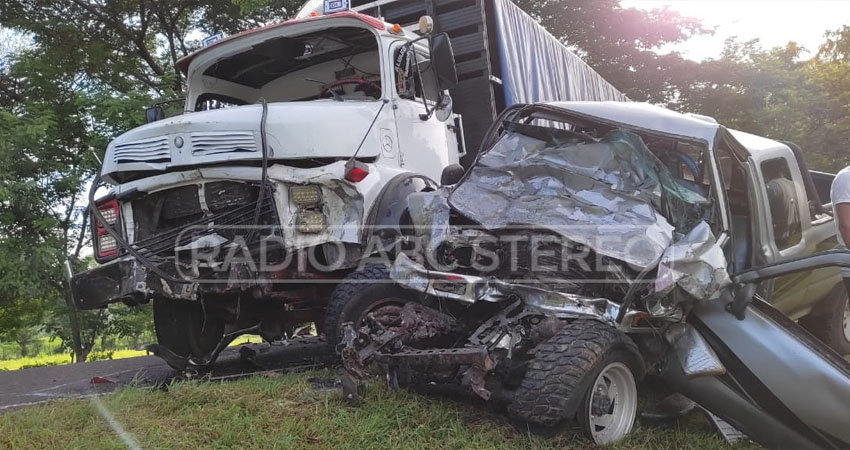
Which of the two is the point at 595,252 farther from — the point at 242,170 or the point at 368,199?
the point at 242,170

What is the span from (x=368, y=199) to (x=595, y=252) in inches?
66.8

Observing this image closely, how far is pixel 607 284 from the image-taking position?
3492mm

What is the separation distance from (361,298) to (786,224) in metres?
3.05

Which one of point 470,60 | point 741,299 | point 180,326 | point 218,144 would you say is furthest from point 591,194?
point 180,326

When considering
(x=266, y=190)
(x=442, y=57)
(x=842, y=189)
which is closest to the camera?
(x=842, y=189)

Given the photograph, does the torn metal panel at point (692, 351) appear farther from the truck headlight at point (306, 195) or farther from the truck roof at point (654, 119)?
the truck headlight at point (306, 195)

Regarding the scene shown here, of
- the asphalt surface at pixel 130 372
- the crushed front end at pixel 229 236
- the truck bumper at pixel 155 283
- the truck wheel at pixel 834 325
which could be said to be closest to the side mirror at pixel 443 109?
the crushed front end at pixel 229 236

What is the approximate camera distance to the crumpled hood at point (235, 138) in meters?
4.22

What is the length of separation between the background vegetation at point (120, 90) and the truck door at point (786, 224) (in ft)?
20.7

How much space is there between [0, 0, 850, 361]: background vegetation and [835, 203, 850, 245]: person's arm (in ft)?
22.0

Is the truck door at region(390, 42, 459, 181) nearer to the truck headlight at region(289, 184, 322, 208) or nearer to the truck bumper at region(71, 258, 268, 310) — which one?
the truck headlight at region(289, 184, 322, 208)

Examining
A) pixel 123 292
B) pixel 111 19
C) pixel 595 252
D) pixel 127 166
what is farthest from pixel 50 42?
pixel 595 252

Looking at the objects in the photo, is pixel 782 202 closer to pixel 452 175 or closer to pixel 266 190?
pixel 452 175

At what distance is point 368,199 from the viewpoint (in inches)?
171
